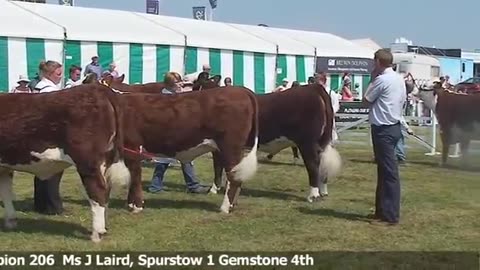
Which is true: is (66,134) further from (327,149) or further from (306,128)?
(327,149)

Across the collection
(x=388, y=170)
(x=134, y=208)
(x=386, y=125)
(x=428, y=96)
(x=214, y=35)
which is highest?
(x=214, y=35)

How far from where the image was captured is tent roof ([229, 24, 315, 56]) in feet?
93.3

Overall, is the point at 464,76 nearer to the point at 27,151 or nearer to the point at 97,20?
the point at 97,20

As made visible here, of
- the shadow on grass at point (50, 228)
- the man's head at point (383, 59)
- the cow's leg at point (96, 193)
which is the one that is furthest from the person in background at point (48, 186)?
the man's head at point (383, 59)

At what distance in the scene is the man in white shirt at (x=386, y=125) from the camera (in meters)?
8.60

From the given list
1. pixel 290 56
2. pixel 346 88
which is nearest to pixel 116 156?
pixel 346 88

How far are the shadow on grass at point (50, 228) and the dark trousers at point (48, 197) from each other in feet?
1.42

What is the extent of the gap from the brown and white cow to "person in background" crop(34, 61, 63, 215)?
128 cm

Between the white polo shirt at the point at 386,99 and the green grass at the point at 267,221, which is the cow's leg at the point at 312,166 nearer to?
the green grass at the point at 267,221

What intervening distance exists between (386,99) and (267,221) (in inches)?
77.4

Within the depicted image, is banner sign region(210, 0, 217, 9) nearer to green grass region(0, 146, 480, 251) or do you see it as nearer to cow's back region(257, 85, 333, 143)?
green grass region(0, 146, 480, 251)

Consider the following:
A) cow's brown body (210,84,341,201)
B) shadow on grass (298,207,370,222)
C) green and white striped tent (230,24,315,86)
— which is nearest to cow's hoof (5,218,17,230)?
cow's brown body (210,84,341,201)

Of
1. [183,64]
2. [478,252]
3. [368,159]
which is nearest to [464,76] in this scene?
[183,64]

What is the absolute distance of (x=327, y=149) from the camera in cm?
1091
